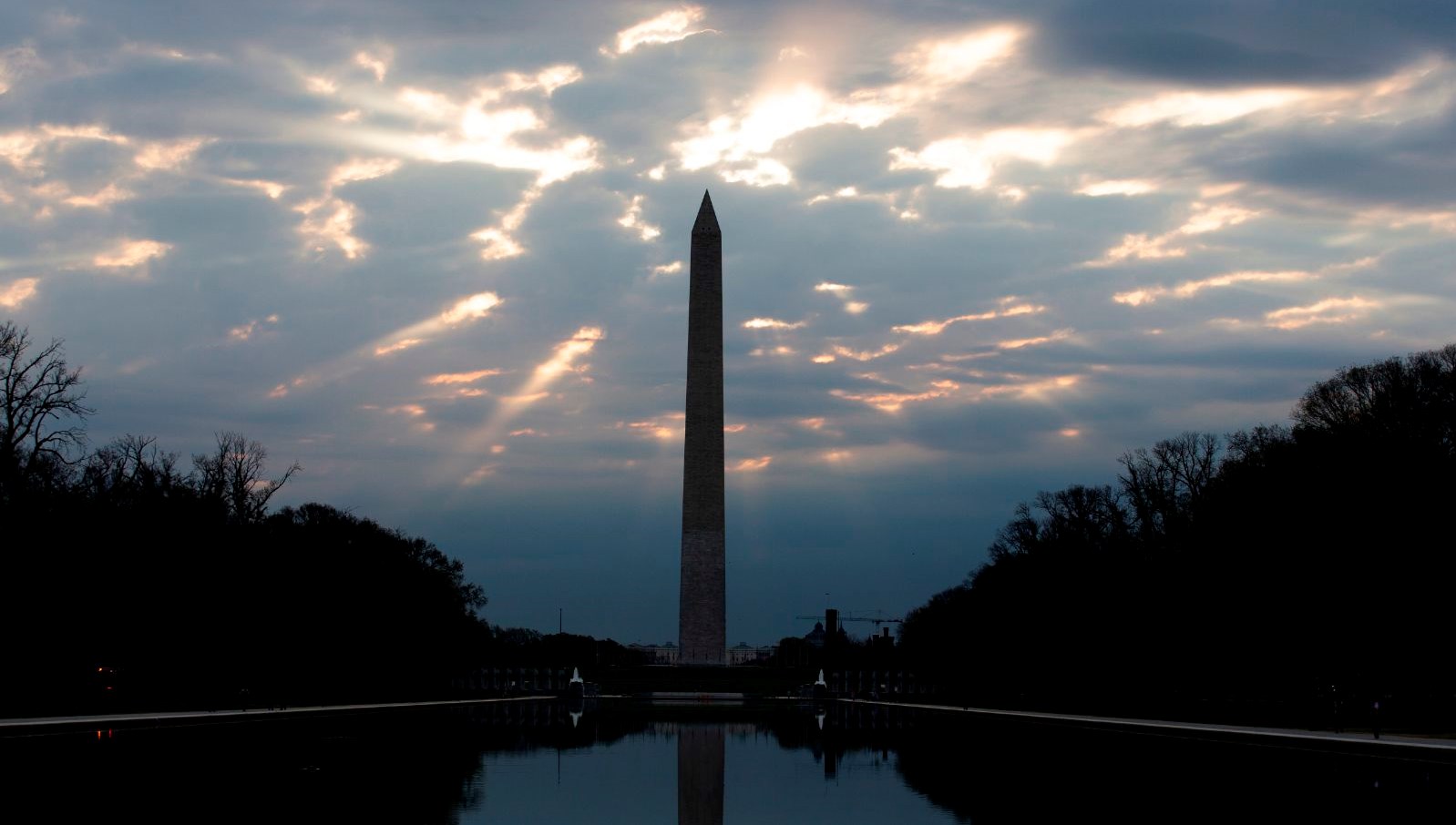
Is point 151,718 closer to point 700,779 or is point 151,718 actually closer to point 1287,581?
point 700,779

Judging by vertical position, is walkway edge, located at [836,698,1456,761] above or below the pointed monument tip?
below

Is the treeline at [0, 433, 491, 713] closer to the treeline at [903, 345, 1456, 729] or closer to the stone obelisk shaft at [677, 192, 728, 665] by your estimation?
the stone obelisk shaft at [677, 192, 728, 665]

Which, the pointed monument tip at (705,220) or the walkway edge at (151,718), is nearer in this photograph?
the walkway edge at (151,718)

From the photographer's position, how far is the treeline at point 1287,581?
37.3 m

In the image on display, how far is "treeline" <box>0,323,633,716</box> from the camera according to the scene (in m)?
38.1

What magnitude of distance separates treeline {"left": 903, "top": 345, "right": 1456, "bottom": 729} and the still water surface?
29.9 ft

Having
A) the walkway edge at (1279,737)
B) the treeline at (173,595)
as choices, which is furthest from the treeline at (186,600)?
the walkway edge at (1279,737)

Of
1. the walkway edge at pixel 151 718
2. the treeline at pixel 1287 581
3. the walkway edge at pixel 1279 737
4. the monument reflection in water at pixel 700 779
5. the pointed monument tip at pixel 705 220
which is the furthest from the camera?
the pointed monument tip at pixel 705 220

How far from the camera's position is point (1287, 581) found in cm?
4016

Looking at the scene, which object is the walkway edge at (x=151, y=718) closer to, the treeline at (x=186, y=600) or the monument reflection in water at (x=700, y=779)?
the treeline at (x=186, y=600)

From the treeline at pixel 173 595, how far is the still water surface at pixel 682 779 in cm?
927

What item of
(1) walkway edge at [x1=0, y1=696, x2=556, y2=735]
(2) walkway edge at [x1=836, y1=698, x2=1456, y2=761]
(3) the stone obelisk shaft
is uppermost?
(3) the stone obelisk shaft

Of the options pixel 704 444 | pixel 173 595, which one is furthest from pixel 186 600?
pixel 704 444

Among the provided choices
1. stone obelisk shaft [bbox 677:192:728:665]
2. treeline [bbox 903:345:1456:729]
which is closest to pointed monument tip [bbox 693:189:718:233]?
stone obelisk shaft [bbox 677:192:728:665]
